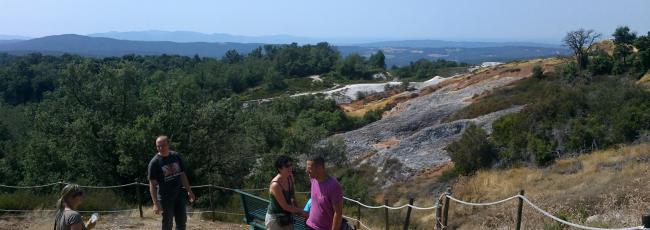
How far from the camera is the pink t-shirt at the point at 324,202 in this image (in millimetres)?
5551

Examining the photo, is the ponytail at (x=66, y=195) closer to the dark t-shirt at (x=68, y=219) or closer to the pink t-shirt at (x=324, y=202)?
the dark t-shirt at (x=68, y=219)

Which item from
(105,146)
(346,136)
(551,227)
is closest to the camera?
(551,227)

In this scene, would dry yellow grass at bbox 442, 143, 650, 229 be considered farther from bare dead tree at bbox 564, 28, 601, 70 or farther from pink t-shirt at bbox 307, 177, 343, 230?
bare dead tree at bbox 564, 28, 601, 70

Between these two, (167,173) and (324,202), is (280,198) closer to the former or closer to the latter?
(324,202)

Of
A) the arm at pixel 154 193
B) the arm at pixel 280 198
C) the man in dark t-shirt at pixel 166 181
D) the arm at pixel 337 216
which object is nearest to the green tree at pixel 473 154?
the man in dark t-shirt at pixel 166 181

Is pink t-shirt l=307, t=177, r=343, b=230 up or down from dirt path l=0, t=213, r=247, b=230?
up

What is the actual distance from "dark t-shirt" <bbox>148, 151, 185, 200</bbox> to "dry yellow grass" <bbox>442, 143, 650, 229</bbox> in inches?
209

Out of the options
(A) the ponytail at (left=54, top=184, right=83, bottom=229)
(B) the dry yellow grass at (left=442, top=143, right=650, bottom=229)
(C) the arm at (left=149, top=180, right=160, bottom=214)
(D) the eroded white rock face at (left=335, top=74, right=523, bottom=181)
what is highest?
(A) the ponytail at (left=54, top=184, right=83, bottom=229)

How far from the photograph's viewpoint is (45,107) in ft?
78.8

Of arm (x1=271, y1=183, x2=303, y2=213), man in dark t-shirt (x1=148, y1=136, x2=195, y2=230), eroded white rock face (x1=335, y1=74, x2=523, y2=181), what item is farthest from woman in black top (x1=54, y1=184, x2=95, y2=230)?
eroded white rock face (x1=335, y1=74, x2=523, y2=181)

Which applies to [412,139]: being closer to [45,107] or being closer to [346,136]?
[346,136]

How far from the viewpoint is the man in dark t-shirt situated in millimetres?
7381

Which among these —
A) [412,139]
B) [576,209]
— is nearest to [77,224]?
[576,209]

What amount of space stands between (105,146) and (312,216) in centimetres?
1439
